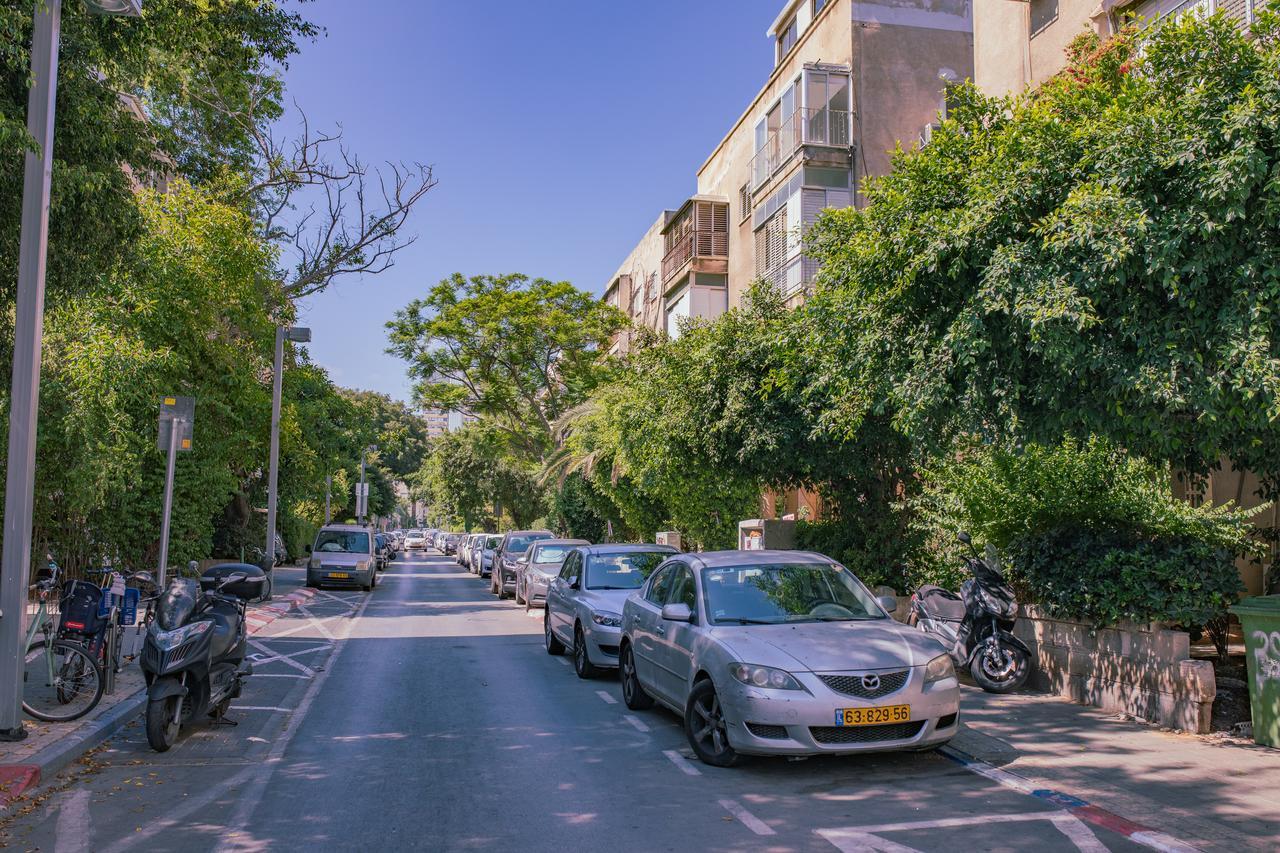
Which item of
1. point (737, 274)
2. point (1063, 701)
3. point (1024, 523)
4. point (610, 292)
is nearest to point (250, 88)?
point (737, 274)

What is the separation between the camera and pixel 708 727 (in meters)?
7.46

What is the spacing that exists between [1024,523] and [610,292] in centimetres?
4329

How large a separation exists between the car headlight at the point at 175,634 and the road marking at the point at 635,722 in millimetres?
3832

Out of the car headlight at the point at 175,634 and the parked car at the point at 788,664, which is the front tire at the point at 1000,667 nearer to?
the parked car at the point at 788,664

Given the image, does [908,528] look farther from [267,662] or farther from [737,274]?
[737,274]

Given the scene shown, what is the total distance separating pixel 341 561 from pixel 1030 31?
2206 cm

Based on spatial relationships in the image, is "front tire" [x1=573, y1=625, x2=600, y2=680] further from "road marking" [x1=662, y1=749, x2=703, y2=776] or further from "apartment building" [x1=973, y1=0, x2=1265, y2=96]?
"apartment building" [x1=973, y1=0, x2=1265, y2=96]

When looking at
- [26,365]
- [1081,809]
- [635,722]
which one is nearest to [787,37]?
[635,722]

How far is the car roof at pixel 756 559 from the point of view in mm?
8836

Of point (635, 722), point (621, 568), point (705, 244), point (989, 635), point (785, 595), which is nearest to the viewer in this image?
point (785, 595)

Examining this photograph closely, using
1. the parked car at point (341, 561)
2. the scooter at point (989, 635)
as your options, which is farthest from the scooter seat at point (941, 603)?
the parked car at point (341, 561)

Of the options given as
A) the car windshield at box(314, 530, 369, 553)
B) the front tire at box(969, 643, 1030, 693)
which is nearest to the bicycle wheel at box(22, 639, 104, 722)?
the front tire at box(969, 643, 1030, 693)

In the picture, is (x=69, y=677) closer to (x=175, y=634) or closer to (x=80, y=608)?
(x=80, y=608)

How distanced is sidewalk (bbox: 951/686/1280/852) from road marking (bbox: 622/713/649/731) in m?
2.69
